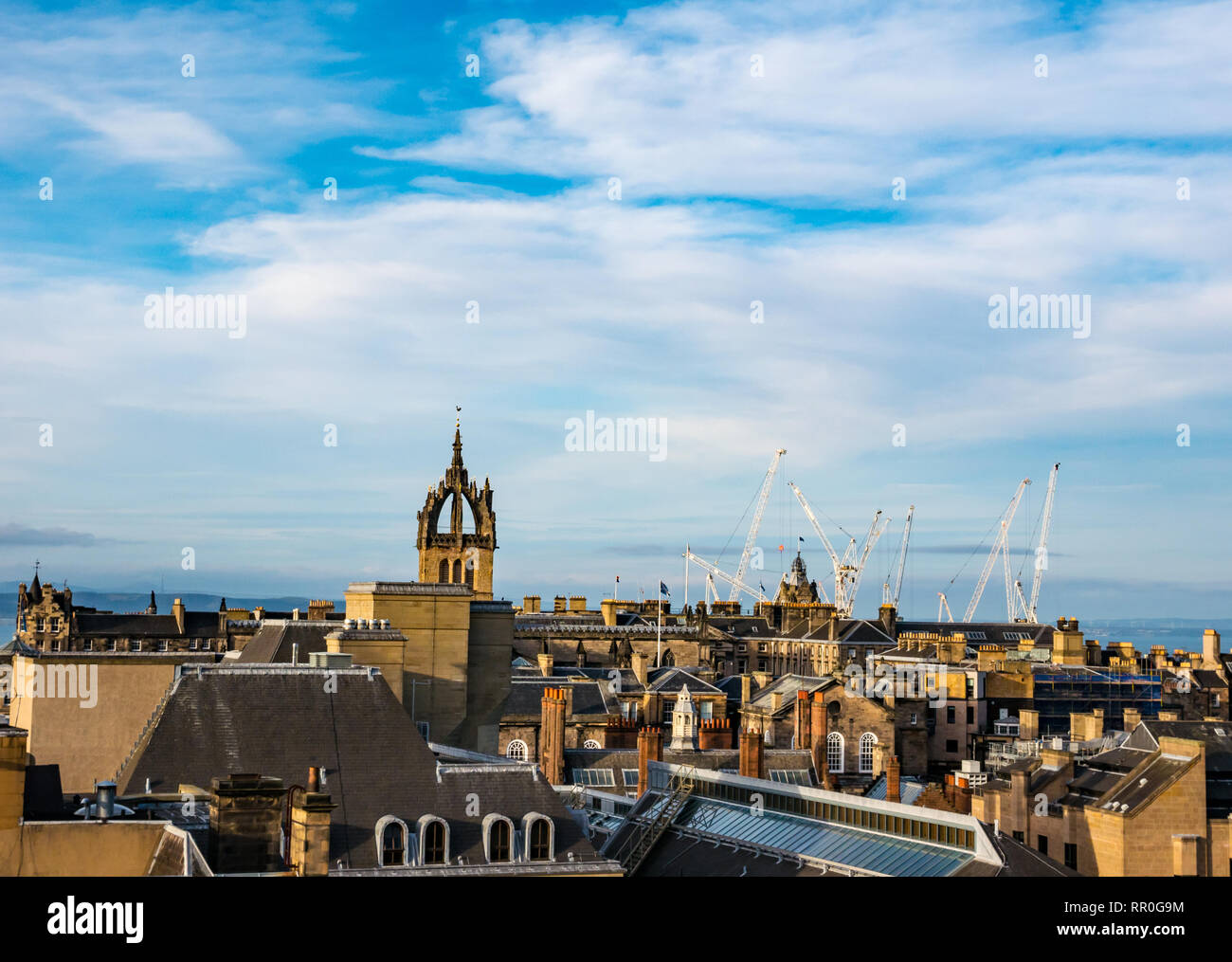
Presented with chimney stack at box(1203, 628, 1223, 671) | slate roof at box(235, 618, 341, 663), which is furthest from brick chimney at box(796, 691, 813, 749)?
chimney stack at box(1203, 628, 1223, 671)

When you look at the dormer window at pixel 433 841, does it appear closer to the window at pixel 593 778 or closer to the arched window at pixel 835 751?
the window at pixel 593 778

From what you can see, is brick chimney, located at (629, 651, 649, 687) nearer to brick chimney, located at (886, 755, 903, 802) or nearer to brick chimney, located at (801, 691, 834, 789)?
brick chimney, located at (801, 691, 834, 789)

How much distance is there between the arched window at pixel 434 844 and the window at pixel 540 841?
2362mm

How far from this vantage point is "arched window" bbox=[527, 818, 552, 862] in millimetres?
40406

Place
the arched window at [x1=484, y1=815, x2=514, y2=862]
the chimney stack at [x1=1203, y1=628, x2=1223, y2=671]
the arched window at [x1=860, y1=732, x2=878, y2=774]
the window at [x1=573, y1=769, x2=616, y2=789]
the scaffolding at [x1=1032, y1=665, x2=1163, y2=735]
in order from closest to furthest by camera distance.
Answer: the arched window at [x1=484, y1=815, x2=514, y2=862] → the window at [x1=573, y1=769, x2=616, y2=789] → the arched window at [x1=860, y1=732, x2=878, y2=774] → the scaffolding at [x1=1032, y1=665, x2=1163, y2=735] → the chimney stack at [x1=1203, y1=628, x2=1223, y2=671]

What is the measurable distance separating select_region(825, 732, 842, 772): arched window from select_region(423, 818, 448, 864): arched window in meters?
60.9

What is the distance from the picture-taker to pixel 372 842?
39.9m

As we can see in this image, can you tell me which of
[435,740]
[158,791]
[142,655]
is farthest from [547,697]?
[158,791]

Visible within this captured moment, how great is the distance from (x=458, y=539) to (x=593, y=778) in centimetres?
6359

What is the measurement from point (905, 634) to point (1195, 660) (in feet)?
108

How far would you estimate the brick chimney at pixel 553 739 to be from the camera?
248ft

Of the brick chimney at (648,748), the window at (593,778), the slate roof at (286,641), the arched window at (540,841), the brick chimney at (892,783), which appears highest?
the slate roof at (286,641)

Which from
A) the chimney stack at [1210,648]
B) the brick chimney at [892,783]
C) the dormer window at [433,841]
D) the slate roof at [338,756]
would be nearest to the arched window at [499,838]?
the slate roof at [338,756]
